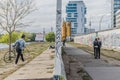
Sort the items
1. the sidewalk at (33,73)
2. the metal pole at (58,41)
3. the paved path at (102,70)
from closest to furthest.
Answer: the metal pole at (58,41) < the sidewalk at (33,73) < the paved path at (102,70)

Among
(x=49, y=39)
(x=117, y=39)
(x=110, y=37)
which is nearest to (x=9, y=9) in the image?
(x=117, y=39)

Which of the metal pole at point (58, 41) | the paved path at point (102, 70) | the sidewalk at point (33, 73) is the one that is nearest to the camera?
the metal pole at point (58, 41)

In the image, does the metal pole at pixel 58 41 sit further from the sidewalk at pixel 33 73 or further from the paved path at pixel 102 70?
the paved path at pixel 102 70

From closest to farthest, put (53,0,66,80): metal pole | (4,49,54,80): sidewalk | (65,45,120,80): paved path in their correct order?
1. (53,0,66,80): metal pole
2. (4,49,54,80): sidewalk
3. (65,45,120,80): paved path

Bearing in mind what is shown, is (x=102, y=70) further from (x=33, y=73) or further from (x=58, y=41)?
(x=58, y=41)

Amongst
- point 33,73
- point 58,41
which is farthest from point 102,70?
point 58,41

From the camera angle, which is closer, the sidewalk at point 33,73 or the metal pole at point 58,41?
the metal pole at point 58,41

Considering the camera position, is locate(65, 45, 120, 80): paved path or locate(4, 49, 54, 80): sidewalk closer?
locate(4, 49, 54, 80): sidewalk

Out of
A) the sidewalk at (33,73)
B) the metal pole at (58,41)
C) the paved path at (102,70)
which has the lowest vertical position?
the paved path at (102,70)

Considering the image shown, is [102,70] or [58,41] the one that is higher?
[58,41]

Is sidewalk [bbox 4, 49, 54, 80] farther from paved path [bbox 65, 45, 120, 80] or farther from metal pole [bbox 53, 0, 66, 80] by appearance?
metal pole [bbox 53, 0, 66, 80]

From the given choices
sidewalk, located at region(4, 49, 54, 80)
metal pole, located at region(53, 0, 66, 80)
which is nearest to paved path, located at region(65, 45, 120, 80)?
sidewalk, located at region(4, 49, 54, 80)

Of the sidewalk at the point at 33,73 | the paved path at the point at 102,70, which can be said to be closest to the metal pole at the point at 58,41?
the sidewalk at the point at 33,73

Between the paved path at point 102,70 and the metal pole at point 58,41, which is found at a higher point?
the metal pole at point 58,41
